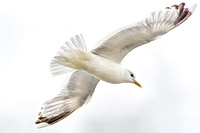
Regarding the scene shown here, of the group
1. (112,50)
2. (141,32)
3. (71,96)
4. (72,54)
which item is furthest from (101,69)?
(71,96)

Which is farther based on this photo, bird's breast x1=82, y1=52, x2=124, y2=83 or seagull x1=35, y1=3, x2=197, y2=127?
bird's breast x1=82, y1=52, x2=124, y2=83

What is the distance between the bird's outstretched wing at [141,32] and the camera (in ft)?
20.8

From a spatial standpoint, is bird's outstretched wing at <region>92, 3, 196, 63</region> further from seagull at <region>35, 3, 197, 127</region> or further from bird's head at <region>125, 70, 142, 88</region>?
bird's head at <region>125, 70, 142, 88</region>

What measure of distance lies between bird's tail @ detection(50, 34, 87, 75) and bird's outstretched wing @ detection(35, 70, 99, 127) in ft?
2.30

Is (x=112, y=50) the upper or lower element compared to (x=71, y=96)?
upper

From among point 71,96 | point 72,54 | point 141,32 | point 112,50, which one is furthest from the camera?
point 71,96

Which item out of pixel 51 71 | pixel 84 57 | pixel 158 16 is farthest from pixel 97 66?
pixel 158 16

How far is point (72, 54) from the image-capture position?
21.5 feet

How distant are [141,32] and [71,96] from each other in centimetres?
173

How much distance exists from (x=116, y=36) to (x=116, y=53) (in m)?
0.39

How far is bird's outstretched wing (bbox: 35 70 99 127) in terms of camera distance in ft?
23.4

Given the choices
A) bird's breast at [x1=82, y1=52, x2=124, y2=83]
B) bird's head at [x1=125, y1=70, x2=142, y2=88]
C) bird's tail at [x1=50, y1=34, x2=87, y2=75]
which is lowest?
bird's head at [x1=125, y1=70, x2=142, y2=88]

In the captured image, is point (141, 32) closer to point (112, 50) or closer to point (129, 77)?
point (112, 50)

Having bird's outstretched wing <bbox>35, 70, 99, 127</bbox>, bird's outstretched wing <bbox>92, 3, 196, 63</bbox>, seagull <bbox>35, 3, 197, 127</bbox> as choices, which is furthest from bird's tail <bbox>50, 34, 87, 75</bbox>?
bird's outstretched wing <bbox>35, 70, 99, 127</bbox>
